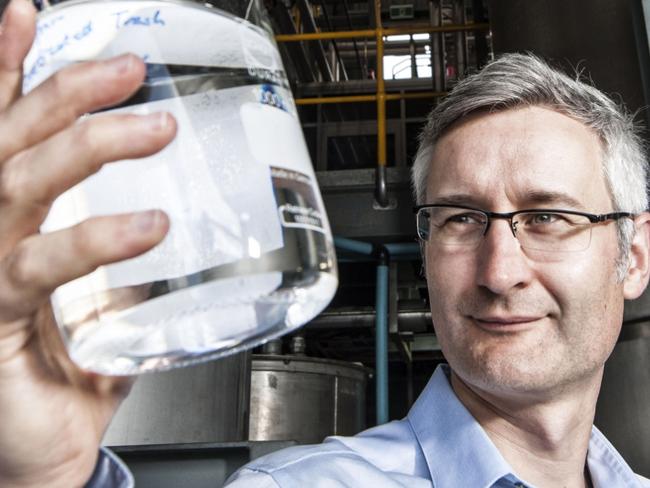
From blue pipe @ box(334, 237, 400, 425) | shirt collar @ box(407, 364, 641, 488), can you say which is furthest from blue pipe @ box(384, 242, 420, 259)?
shirt collar @ box(407, 364, 641, 488)

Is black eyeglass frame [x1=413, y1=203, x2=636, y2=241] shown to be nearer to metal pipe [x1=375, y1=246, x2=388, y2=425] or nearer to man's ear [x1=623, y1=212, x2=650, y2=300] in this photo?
man's ear [x1=623, y1=212, x2=650, y2=300]

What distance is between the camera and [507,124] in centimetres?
112

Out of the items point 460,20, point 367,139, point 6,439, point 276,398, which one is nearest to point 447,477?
point 6,439

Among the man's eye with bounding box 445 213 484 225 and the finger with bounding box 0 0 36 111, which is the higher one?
the finger with bounding box 0 0 36 111

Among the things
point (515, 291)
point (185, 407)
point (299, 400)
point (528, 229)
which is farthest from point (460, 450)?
point (299, 400)

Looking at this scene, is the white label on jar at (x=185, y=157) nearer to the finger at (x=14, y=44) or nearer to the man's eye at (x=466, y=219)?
the finger at (x=14, y=44)

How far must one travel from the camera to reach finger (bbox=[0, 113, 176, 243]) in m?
0.33

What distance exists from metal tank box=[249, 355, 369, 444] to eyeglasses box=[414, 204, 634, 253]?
2.59 m

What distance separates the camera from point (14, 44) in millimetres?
386

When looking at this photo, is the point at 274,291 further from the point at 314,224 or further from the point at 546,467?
the point at 546,467

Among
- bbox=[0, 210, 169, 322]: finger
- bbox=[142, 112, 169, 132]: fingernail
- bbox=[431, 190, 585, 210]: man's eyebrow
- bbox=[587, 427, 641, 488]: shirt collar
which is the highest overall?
bbox=[142, 112, 169, 132]: fingernail

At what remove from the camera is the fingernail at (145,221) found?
12.7 inches

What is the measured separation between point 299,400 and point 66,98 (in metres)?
3.43

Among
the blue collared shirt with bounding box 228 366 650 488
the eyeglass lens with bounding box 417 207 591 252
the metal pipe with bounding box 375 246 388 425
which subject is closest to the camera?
the blue collared shirt with bounding box 228 366 650 488
